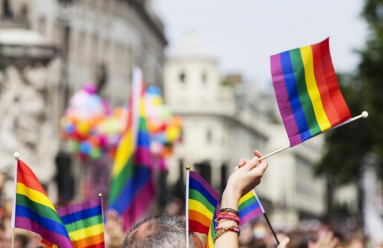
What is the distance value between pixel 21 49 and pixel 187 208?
54.0 ft

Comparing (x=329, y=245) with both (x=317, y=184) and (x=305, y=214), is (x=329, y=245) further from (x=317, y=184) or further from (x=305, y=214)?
(x=317, y=184)

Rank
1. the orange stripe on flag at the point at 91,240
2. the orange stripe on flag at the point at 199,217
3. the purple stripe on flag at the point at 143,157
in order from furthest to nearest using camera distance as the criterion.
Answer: the purple stripe on flag at the point at 143,157 → the orange stripe on flag at the point at 91,240 → the orange stripe on flag at the point at 199,217

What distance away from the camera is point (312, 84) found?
5035 mm

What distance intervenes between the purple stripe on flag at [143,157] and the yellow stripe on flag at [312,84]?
33.7 feet

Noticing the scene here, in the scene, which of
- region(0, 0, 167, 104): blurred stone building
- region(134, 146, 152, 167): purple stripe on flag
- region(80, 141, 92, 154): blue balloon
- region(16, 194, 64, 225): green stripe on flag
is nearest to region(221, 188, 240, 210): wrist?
region(16, 194, 64, 225): green stripe on flag

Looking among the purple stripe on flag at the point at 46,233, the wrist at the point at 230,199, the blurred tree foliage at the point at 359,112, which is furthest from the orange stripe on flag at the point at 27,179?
the blurred tree foliage at the point at 359,112

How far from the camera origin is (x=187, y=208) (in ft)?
14.6

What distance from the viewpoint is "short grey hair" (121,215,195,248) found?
13.5ft

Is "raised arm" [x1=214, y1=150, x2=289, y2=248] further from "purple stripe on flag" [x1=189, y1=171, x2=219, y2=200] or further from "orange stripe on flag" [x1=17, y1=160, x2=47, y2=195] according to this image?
"orange stripe on flag" [x1=17, y1=160, x2=47, y2=195]

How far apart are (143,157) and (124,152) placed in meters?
0.37

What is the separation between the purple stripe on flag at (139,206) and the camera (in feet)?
45.5

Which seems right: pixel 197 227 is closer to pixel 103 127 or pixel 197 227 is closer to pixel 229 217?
pixel 229 217

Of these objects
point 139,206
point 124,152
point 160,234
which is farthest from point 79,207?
point 124,152

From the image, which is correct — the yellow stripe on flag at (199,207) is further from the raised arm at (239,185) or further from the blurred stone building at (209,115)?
the blurred stone building at (209,115)
